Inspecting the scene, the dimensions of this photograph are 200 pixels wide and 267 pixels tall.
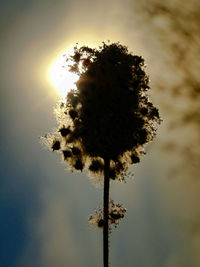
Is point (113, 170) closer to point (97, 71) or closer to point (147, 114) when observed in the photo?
point (147, 114)

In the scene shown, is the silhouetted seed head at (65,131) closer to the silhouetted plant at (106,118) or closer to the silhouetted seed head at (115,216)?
the silhouetted plant at (106,118)

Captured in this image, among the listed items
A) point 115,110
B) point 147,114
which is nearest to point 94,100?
point 115,110

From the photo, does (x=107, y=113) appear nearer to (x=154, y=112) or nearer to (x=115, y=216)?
(x=154, y=112)

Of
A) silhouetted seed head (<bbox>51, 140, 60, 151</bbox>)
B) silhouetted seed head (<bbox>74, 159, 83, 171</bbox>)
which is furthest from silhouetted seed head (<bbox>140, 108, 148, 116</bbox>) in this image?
silhouetted seed head (<bbox>51, 140, 60, 151</bbox>)

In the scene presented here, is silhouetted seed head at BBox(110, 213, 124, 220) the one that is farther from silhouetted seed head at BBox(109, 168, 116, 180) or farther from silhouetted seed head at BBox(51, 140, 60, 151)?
silhouetted seed head at BBox(51, 140, 60, 151)

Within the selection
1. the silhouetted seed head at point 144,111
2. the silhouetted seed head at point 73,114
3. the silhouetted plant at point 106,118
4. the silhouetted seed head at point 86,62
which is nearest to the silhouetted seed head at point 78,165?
the silhouetted plant at point 106,118

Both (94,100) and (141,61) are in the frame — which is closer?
(94,100)

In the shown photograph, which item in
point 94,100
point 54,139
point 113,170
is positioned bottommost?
point 113,170

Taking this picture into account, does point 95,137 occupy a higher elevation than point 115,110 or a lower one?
lower
